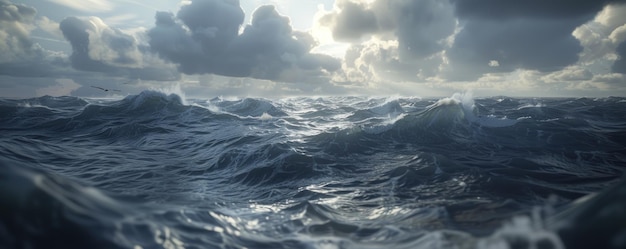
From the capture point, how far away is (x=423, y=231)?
5484mm

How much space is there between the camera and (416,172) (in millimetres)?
10375

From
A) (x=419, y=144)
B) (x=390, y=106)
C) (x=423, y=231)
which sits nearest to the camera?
(x=423, y=231)

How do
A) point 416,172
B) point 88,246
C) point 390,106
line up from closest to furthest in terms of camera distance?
1. point 88,246
2. point 416,172
3. point 390,106

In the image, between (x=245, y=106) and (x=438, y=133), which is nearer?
(x=438, y=133)

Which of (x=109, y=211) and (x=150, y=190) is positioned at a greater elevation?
(x=109, y=211)

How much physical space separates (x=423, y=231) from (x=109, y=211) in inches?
216

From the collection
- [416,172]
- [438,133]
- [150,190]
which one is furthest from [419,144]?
[150,190]

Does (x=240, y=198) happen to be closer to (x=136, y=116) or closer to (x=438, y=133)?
(x=438, y=133)

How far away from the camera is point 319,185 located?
31.7ft

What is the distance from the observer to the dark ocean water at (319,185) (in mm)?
3588

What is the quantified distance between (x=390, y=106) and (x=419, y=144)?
2088 cm

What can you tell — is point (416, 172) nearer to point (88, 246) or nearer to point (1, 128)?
point (88, 246)

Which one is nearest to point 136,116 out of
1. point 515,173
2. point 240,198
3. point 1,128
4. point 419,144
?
point 1,128

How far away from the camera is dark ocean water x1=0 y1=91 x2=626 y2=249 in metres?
3.59
